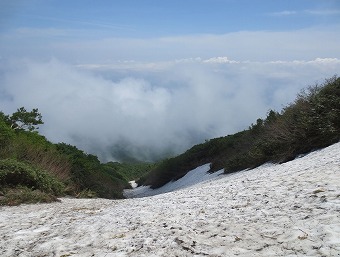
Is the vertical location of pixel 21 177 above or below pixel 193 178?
above

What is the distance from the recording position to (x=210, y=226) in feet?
21.6

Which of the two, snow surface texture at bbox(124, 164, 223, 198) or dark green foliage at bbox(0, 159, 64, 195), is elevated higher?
dark green foliage at bbox(0, 159, 64, 195)

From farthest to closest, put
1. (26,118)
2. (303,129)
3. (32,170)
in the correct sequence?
(26,118), (303,129), (32,170)

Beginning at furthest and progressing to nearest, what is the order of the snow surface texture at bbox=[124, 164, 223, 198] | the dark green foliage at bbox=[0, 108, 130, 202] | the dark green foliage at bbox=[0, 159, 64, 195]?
1. the snow surface texture at bbox=[124, 164, 223, 198]
2. the dark green foliage at bbox=[0, 108, 130, 202]
3. the dark green foliage at bbox=[0, 159, 64, 195]

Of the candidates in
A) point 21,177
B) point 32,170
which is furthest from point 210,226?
point 32,170

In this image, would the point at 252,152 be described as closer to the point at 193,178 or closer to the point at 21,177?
the point at 193,178

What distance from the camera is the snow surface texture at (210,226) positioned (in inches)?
214

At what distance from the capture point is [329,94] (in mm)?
20703

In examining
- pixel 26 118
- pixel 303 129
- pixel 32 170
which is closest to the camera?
pixel 32 170

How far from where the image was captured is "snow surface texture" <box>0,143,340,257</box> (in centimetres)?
543

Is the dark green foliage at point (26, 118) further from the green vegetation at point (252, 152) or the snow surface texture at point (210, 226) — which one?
the snow surface texture at point (210, 226)

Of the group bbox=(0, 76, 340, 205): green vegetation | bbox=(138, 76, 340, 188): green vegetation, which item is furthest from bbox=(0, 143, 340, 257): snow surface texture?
bbox=(138, 76, 340, 188): green vegetation

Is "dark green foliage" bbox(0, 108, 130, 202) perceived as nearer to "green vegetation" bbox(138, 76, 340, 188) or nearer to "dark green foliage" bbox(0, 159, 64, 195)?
"dark green foliage" bbox(0, 159, 64, 195)

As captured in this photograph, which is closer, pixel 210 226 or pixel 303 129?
pixel 210 226
